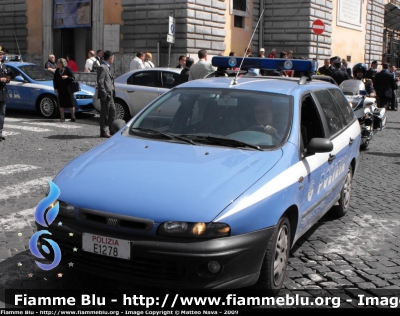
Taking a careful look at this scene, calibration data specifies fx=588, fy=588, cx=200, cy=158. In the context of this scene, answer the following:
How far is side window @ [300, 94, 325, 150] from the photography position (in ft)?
17.1

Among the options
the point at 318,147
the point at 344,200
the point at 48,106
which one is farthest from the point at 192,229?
the point at 48,106

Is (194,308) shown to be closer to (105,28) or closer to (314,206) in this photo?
(314,206)

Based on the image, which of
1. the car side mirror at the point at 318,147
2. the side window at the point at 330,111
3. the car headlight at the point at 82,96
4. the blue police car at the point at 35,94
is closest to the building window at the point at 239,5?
the blue police car at the point at 35,94

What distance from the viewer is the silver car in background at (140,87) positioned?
14.2m

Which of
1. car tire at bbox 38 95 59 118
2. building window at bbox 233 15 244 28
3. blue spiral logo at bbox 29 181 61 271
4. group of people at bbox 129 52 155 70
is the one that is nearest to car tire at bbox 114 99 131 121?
car tire at bbox 38 95 59 118

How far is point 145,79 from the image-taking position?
47.1ft

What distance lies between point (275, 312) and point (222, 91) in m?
2.15

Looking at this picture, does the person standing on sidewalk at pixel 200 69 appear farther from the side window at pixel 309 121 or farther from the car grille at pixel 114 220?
the car grille at pixel 114 220

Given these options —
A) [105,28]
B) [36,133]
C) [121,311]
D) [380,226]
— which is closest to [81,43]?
[105,28]

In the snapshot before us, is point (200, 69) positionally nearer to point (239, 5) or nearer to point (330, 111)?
point (330, 111)

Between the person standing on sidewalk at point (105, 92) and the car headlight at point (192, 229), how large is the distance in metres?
8.31

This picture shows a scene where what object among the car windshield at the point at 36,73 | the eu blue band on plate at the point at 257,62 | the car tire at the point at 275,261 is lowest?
the car tire at the point at 275,261

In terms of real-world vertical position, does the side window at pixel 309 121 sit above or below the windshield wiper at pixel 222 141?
above

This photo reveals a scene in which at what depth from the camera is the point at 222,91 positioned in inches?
209
